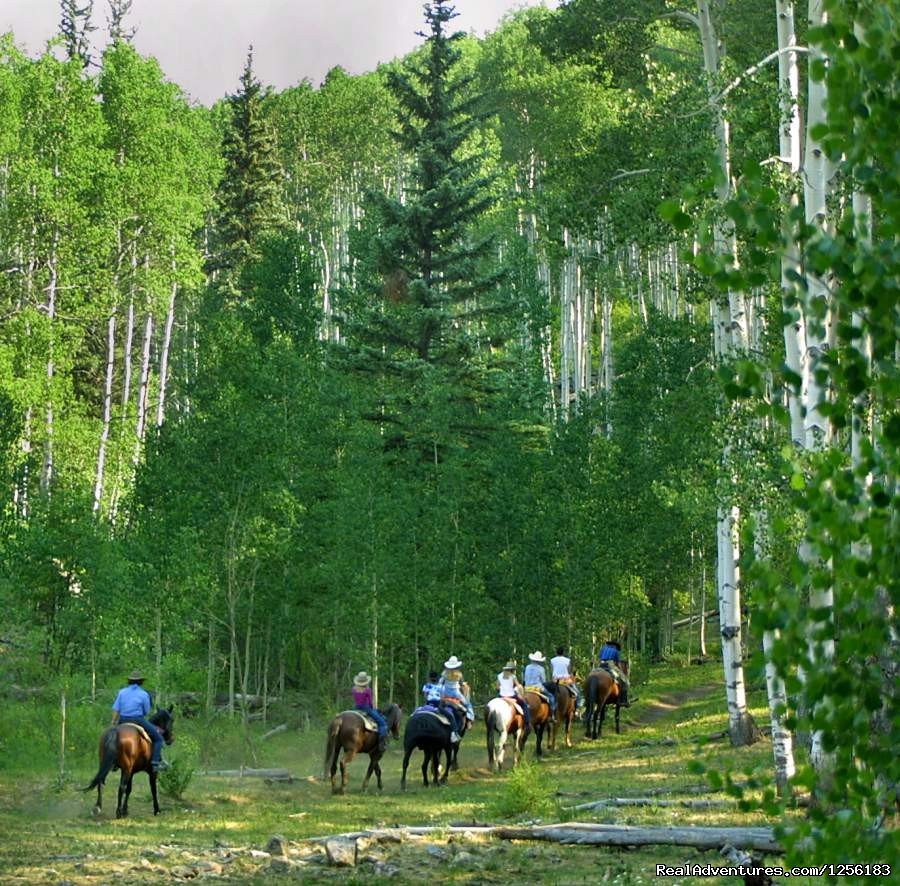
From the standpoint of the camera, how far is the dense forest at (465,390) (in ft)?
14.6

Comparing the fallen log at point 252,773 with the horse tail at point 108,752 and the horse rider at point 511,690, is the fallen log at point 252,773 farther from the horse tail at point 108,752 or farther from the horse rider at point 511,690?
the horse tail at point 108,752

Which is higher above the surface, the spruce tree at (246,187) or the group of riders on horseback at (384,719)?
the spruce tree at (246,187)

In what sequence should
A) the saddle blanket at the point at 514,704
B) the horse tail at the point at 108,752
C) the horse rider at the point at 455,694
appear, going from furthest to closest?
the saddle blanket at the point at 514,704, the horse rider at the point at 455,694, the horse tail at the point at 108,752

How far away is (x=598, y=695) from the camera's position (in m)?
30.6

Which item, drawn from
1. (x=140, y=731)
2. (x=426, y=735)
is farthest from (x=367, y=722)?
(x=140, y=731)

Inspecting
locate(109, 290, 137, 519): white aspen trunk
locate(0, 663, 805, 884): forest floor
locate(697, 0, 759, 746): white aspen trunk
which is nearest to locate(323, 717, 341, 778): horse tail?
locate(0, 663, 805, 884): forest floor

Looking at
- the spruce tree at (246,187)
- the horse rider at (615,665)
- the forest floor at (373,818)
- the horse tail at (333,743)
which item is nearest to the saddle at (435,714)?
the forest floor at (373,818)

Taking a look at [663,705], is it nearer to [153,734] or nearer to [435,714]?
[435,714]

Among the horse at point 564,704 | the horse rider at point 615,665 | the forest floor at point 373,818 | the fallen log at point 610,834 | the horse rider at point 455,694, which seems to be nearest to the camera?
the fallen log at point 610,834

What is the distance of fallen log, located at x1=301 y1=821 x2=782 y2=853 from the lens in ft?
41.4

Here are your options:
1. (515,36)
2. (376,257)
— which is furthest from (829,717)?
(515,36)

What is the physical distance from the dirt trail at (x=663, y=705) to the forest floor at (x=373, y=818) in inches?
168

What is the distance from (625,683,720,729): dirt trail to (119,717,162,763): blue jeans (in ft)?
53.4

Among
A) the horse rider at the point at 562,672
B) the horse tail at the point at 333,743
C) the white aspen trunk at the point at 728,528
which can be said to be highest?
the white aspen trunk at the point at 728,528
